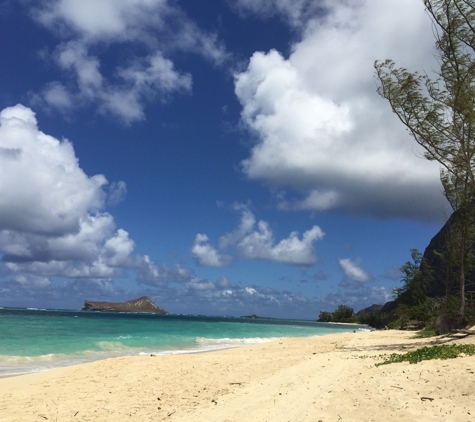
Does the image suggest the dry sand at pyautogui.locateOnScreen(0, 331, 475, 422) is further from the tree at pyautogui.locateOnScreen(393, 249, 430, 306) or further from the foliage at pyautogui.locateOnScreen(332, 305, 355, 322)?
the foliage at pyautogui.locateOnScreen(332, 305, 355, 322)

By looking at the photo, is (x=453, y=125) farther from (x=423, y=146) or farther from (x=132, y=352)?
(x=132, y=352)

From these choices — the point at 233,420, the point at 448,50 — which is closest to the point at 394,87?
the point at 448,50

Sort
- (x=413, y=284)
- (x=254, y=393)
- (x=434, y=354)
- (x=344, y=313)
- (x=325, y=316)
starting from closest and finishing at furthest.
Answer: (x=254, y=393)
(x=434, y=354)
(x=413, y=284)
(x=344, y=313)
(x=325, y=316)

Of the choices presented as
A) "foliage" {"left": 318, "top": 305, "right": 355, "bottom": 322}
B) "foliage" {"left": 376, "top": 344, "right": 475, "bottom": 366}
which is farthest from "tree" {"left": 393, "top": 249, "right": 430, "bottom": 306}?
"foliage" {"left": 318, "top": 305, "right": 355, "bottom": 322}

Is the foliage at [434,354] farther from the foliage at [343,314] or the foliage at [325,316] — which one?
the foliage at [325,316]

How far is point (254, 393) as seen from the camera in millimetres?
9344

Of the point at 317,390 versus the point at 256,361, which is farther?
the point at 256,361

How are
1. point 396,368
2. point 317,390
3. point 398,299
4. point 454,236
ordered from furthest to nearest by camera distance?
point 398,299 < point 454,236 < point 396,368 < point 317,390

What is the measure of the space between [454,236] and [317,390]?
2168 centimetres

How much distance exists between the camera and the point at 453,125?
55.2 feet

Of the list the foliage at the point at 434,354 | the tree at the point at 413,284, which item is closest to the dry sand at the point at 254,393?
the foliage at the point at 434,354

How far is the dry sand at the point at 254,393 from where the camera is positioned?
6.95 m

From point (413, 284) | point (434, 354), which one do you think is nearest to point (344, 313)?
point (413, 284)

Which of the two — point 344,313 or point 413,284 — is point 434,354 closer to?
point 413,284
